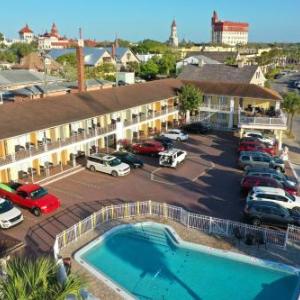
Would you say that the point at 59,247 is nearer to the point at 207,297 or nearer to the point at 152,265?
the point at 152,265

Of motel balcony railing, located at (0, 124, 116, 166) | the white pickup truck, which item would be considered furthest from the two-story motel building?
the white pickup truck

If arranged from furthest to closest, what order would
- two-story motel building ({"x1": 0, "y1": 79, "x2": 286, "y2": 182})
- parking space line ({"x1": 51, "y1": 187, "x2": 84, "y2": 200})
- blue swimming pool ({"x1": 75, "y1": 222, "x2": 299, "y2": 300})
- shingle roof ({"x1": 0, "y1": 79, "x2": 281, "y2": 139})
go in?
1. shingle roof ({"x1": 0, "y1": 79, "x2": 281, "y2": 139})
2. two-story motel building ({"x1": 0, "y1": 79, "x2": 286, "y2": 182})
3. parking space line ({"x1": 51, "y1": 187, "x2": 84, "y2": 200})
4. blue swimming pool ({"x1": 75, "y1": 222, "x2": 299, "y2": 300})

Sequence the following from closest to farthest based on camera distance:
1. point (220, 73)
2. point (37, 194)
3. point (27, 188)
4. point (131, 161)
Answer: point (37, 194)
point (27, 188)
point (131, 161)
point (220, 73)

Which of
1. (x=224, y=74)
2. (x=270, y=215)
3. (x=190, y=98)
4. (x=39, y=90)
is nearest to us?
(x=270, y=215)

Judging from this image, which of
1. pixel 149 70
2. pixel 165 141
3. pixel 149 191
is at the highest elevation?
pixel 149 70

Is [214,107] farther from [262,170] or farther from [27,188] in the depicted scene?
[27,188]

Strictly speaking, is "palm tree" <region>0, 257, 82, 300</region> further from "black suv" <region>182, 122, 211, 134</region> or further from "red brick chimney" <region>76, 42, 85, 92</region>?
"black suv" <region>182, 122, 211, 134</region>

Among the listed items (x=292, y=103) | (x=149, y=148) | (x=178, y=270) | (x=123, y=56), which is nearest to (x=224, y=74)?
(x=292, y=103)
